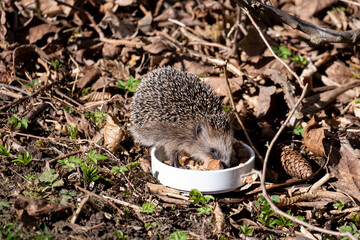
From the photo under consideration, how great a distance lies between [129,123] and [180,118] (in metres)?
1.27

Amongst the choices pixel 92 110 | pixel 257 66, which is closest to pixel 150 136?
pixel 92 110

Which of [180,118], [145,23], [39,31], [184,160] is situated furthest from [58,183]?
[145,23]

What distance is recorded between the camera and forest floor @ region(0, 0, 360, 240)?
5008 mm

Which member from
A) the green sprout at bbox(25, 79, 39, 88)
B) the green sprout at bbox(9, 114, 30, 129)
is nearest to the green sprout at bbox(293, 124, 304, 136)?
the green sprout at bbox(9, 114, 30, 129)

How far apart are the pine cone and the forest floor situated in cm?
2

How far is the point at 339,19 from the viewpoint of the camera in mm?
9141

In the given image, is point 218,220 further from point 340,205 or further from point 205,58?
point 205,58

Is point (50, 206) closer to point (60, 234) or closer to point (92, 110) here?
point (60, 234)

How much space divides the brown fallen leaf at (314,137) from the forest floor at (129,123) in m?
0.02

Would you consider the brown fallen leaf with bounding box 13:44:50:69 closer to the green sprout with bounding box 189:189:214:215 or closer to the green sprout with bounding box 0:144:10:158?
the green sprout with bounding box 0:144:10:158

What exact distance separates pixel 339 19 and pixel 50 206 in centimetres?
733

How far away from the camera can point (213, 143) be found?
246 inches

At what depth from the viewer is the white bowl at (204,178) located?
17.3ft

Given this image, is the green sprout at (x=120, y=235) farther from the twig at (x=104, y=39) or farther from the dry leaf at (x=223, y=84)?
the twig at (x=104, y=39)
